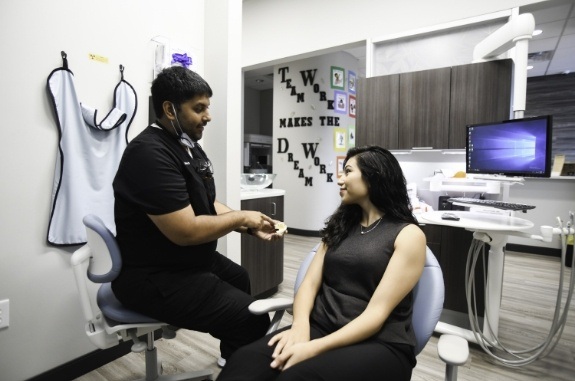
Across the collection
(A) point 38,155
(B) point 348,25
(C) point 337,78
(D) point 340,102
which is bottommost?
(A) point 38,155

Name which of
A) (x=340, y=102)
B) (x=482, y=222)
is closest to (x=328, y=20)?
(x=340, y=102)

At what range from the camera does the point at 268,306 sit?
1190 mm

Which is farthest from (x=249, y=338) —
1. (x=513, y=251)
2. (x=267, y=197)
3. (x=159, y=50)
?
(x=513, y=251)

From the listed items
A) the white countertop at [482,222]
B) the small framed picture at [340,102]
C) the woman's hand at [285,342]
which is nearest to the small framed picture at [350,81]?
the small framed picture at [340,102]

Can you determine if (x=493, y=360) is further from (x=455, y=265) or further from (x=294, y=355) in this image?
(x=294, y=355)

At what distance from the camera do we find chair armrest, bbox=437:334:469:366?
0.88 m

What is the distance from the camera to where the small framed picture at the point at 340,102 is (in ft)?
17.9

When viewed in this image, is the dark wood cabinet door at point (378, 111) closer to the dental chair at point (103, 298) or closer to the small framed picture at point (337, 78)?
the small framed picture at point (337, 78)

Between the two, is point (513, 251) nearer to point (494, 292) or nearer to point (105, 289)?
point (494, 292)

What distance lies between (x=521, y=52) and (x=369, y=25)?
1697 millimetres

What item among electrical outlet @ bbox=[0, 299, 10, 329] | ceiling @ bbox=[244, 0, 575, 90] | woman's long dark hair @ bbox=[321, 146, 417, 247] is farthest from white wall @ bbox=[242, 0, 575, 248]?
electrical outlet @ bbox=[0, 299, 10, 329]

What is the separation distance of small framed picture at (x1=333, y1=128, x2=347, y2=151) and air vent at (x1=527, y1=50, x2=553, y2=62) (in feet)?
9.47

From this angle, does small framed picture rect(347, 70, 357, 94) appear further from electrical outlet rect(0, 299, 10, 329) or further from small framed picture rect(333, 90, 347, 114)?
electrical outlet rect(0, 299, 10, 329)

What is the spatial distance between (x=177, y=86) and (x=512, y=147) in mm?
1938
